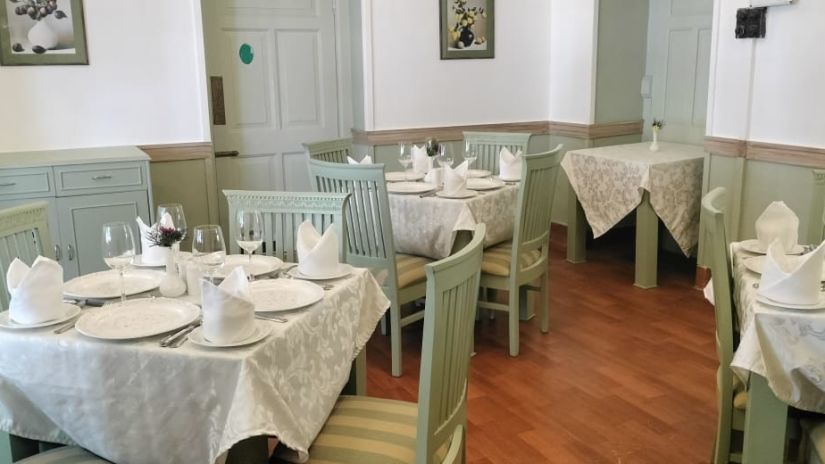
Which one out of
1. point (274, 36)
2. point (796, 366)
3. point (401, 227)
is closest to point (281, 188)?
point (274, 36)

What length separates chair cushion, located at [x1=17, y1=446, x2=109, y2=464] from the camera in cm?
180

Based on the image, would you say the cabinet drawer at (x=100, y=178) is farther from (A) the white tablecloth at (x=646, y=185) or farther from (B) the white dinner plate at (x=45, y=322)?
(A) the white tablecloth at (x=646, y=185)

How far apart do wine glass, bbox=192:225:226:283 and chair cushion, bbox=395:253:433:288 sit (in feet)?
4.75

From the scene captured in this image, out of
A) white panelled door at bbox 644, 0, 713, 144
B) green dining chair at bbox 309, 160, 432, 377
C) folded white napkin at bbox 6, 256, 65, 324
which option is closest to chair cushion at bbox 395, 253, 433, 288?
green dining chair at bbox 309, 160, 432, 377

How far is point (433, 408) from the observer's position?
1.72 m

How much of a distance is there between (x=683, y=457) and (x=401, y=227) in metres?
1.72

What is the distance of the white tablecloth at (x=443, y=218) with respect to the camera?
11.5 feet

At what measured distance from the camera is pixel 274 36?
16.4 feet

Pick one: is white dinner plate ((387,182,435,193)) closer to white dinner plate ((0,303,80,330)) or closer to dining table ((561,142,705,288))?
dining table ((561,142,705,288))

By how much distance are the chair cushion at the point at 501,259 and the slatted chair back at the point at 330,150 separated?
119 centimetres

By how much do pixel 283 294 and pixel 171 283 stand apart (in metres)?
0.34

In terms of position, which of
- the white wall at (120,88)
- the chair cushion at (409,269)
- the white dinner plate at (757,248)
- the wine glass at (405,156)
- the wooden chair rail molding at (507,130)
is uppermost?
the white wall at (120,88)

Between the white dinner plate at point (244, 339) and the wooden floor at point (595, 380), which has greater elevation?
the white dinner plate at point (244, 339)

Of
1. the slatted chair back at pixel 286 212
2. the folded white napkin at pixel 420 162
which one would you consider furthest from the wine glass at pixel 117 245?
the folded white napkin at pixel 420 162
